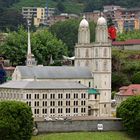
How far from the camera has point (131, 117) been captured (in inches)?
3378

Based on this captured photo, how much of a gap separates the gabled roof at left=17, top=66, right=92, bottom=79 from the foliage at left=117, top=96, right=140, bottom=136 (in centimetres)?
1380

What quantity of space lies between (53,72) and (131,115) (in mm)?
16208

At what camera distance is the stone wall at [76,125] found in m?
84.8

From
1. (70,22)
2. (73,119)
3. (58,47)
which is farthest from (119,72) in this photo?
(70,22)

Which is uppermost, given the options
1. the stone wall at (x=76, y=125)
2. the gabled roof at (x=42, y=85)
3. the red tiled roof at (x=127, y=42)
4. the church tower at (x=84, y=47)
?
the church tower at (x=84, y=47)

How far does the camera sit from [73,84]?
96.5 m

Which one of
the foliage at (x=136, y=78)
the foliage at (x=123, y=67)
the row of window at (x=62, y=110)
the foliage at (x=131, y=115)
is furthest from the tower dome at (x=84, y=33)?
the foliage at (x=131, y=115)

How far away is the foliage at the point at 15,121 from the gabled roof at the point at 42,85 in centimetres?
1130

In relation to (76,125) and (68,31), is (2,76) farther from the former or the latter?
(68,31)

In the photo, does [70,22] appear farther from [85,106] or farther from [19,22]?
[85,106]

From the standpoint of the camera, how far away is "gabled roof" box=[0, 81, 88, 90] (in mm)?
93500

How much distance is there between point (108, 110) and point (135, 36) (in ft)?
177

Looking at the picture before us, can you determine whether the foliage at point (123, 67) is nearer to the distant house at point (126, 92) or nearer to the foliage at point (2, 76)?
the distant house at point (126, 92)

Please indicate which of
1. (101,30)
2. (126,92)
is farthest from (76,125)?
(126,92)
